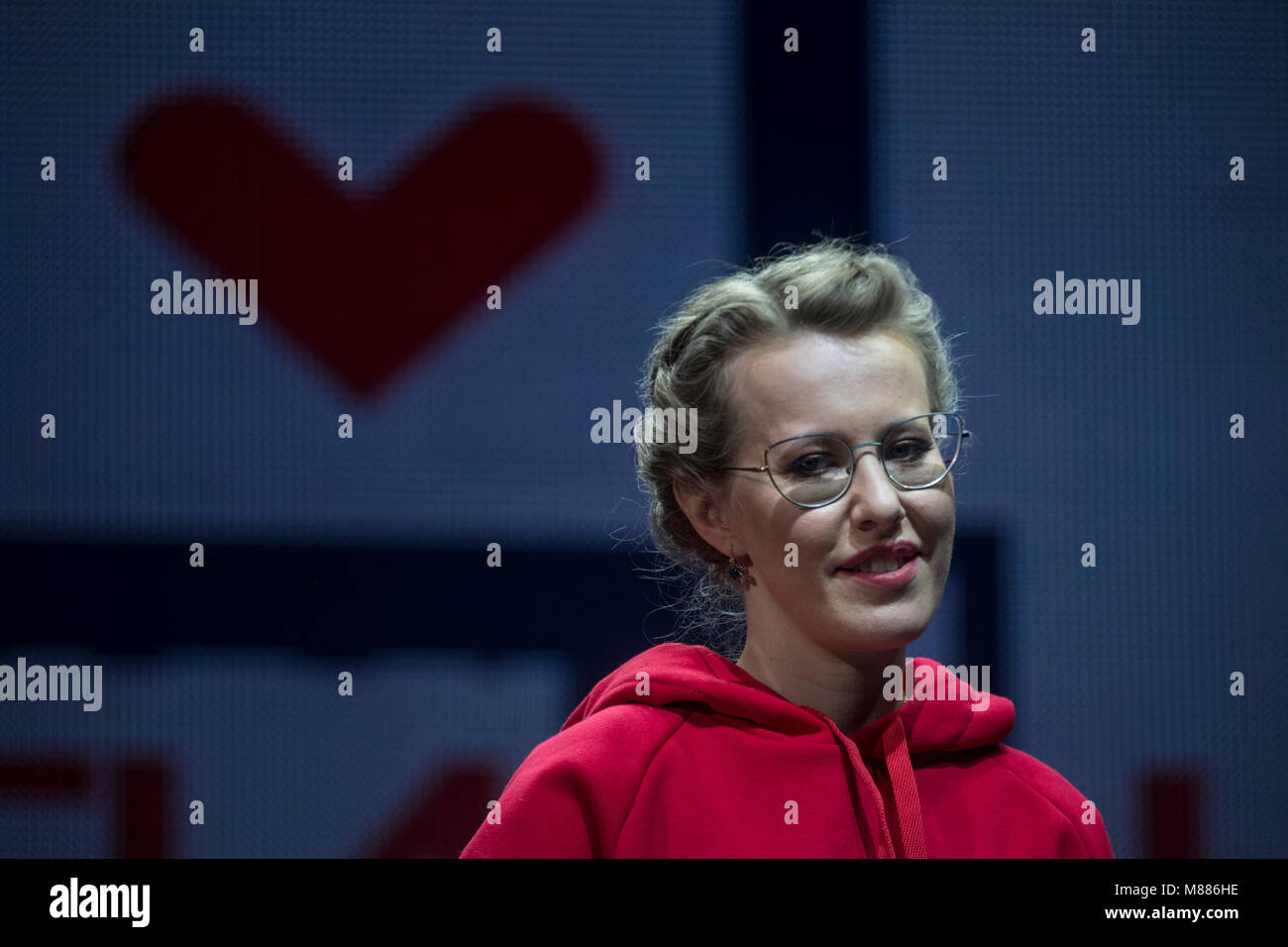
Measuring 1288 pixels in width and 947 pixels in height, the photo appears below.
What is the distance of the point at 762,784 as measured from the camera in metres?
1.41

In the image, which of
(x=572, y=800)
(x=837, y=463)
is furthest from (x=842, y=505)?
(x=572, y=800)

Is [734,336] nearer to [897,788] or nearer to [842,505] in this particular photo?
[842,505]

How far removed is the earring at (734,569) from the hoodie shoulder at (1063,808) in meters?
0.40

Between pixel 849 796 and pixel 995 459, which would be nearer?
pixel 849 796

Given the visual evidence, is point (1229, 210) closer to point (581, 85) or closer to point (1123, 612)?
point (1123, 612)

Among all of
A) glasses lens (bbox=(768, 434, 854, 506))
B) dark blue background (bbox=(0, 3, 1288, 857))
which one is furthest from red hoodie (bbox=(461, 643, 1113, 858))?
dark blue background (bbox=(0, 3, 1288, 857))

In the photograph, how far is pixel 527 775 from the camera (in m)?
1.37

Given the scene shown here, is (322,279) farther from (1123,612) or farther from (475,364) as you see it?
(1123,612)

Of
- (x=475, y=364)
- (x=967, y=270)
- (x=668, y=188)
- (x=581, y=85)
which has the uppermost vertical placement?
(x=581, y=85)

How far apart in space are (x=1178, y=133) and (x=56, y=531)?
213 cm

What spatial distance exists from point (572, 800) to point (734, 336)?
59 centimetres

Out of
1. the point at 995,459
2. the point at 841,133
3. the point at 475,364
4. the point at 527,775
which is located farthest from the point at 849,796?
the point at 841,133

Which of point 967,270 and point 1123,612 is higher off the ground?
point 967,270

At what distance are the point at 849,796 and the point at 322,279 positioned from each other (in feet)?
4.33
